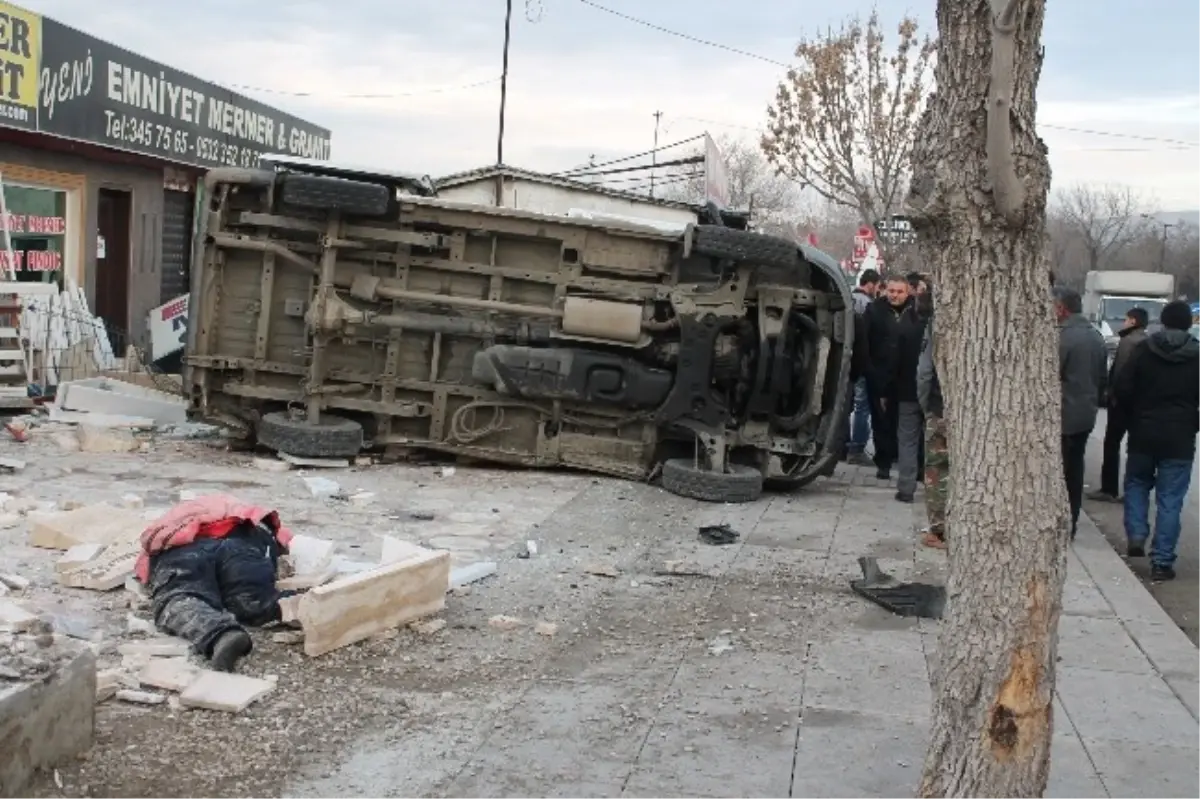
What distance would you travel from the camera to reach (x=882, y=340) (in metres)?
11.8

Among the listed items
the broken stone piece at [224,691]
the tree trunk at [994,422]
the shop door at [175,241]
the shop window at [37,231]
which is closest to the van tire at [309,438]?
the broken stone piece at [224,691]

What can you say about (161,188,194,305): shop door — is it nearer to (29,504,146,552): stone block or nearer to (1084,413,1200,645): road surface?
(29,504,146,552): stone block

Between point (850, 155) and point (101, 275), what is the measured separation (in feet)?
68.2

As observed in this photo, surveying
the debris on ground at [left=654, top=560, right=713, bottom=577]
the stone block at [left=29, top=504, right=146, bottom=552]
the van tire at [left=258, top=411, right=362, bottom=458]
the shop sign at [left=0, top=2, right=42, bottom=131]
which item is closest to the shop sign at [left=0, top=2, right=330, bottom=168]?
the shop sign at [left=0, top=2, right=42, bottom=131]

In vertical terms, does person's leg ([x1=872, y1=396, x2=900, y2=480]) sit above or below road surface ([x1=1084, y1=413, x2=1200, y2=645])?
above

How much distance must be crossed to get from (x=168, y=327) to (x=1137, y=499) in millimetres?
10828

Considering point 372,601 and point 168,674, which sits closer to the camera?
point 168,674

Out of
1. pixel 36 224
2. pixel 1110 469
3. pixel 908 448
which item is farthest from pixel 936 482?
pixel 36 224

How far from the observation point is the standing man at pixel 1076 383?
9641 mm

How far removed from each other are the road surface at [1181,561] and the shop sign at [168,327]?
9990 mm

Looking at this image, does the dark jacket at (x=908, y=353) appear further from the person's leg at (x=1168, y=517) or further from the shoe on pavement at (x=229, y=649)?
the shoe on pavement at (x=229, y=649)

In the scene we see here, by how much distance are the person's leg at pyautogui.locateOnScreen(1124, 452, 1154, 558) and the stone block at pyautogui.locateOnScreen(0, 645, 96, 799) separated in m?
7.41

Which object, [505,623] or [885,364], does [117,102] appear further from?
[505,623]

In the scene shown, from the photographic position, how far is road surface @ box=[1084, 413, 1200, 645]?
28.1 feet
